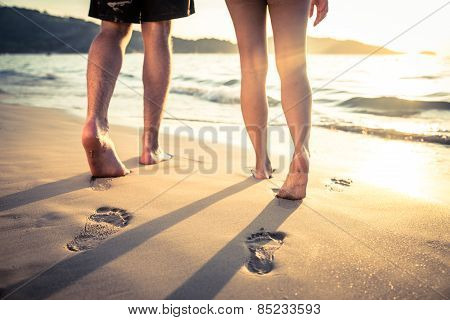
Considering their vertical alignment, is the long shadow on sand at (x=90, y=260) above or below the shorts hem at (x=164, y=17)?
below

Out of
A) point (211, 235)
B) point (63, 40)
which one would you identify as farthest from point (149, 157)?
point (63, 40)

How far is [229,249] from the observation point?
111 cm

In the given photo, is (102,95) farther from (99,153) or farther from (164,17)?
(164,17)

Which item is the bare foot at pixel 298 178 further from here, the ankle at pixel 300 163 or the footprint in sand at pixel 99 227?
the footprint in sand at pixel 99 227

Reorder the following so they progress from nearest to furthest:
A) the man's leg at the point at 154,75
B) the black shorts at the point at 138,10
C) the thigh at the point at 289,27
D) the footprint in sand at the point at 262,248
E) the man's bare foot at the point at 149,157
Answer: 1. the footprint in sand at the point at 262,248
2. the thigh at the point at 289,27
3. the black shorts at the point at 138,10
4. the man's leg at the point at 154,75
5. the man's bare foot at the point at 149,157

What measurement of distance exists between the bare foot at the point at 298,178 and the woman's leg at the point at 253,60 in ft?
1.12

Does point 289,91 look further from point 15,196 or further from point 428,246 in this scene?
point 15,196

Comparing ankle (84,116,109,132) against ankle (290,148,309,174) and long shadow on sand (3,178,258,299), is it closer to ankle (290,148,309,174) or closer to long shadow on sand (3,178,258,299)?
long shadow on sand (3,178,258,299)

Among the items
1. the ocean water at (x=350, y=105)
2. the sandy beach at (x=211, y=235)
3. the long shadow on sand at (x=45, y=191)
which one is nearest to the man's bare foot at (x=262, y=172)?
the sandy beach at (x=211, y=235)

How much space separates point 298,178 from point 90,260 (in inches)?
38.7

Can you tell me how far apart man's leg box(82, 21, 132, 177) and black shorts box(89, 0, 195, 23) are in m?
0.06

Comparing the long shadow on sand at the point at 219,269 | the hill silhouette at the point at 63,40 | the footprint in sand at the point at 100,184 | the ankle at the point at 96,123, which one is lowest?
the long shadow on sand at the point at 219,269

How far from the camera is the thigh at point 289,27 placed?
5.14 feet
